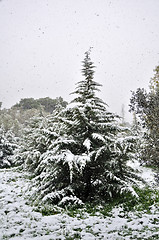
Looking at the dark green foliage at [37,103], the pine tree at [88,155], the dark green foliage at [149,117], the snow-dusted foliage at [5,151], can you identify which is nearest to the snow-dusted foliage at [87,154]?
the pine tree at [88,155]

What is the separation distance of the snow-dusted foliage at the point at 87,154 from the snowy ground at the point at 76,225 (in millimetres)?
913

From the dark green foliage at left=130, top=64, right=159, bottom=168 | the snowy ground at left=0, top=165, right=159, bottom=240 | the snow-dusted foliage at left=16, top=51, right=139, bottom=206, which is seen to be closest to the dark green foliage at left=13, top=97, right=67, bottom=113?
the snow-dusted foliage at left=16, top=51, right=139, bottom=206

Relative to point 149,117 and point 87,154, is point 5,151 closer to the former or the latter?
point 87,154

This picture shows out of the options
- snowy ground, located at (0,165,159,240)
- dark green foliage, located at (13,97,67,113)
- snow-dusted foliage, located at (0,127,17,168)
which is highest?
dark green foliage, located at (13,97,67,113)

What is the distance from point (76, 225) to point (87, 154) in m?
2.62

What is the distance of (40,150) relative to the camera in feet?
39.4

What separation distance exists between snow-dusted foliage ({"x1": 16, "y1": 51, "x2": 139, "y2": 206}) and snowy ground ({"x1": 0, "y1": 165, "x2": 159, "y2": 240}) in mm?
913

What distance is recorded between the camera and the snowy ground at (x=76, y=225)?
3885 millimetres

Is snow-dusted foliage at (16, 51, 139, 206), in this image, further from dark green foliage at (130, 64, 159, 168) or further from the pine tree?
dark green foliage at (130, 64, 159, 168)

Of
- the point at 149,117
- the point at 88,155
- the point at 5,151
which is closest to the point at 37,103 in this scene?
the point at 5,151

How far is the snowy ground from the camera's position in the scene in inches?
153

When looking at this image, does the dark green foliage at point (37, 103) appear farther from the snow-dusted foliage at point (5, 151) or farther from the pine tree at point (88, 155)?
the pine tree at point (88, 155)

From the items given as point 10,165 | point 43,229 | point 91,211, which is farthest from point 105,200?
point 10,165

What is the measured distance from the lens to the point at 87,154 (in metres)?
6.64
